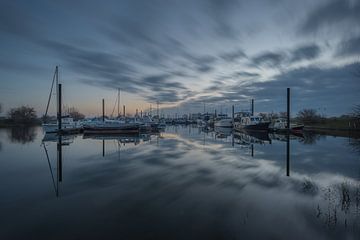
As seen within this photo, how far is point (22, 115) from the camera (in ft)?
317

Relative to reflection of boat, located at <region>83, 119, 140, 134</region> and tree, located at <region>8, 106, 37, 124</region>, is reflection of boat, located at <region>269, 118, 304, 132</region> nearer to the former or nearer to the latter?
reflection of boat, located at <region>83, 119, 140, 134</region>

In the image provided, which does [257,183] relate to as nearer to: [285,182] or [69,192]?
[285,182]

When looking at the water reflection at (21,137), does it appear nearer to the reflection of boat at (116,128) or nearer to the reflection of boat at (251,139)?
the reflection of boat at (116,128)

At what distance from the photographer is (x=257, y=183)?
428 inches

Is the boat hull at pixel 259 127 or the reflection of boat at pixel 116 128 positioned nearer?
the reflection of boat at pixel 116 128

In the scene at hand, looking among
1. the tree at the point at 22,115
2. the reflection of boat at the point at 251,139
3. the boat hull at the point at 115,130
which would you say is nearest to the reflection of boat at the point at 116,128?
the boat hull at the point at 115,130

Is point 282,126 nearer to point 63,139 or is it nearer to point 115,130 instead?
point 115,130

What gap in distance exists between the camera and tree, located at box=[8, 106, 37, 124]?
95.8 meters

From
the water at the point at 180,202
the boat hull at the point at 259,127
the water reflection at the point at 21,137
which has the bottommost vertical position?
the water reflection at the point at 21,137

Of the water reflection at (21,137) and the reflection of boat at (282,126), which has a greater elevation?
the reflection of boat at (282,126)

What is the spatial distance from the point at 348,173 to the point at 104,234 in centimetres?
1290

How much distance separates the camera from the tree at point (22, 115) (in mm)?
A: 95750

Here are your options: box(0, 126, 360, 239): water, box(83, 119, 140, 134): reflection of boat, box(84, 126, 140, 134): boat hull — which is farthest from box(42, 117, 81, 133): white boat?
box(0, 126, 360, 239): water

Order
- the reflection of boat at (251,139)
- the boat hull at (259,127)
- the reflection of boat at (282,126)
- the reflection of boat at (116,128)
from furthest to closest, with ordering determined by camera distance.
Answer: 1. the boat hull at (259,127)
2. the reflection of boat at (282,126)
3. the reflection of boat at (116,128)
4. the reflection of boat at (251,139)
